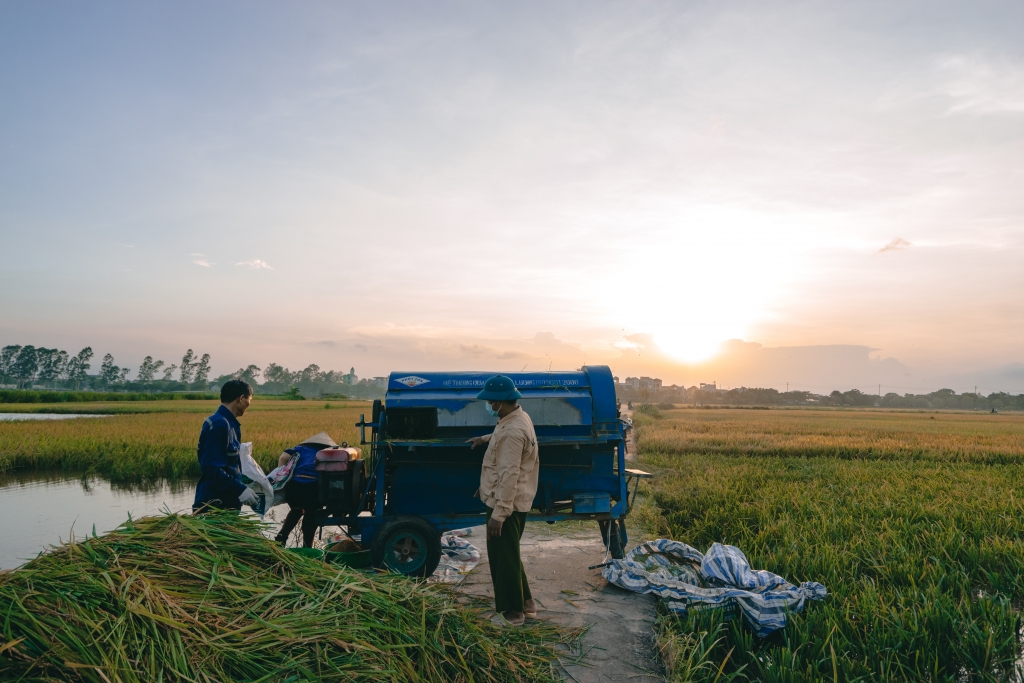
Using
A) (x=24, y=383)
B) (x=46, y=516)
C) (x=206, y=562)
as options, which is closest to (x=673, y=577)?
(x=206, y=562)

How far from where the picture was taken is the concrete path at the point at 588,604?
3.71 m

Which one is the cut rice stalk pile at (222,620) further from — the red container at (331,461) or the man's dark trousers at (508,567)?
the red container at (331,461)

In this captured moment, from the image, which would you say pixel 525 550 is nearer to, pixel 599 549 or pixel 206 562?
pixel 599 549

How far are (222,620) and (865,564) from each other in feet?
17.2

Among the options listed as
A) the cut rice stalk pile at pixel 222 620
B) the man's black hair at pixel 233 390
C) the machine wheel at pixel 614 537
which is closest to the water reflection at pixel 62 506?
the man's black hair at pixel 233 390

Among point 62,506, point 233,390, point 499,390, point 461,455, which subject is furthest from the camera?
point 62,506

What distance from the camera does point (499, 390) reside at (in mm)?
4293

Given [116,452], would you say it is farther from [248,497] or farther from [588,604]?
[588,604]

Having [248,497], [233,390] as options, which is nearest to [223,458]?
[248,497]

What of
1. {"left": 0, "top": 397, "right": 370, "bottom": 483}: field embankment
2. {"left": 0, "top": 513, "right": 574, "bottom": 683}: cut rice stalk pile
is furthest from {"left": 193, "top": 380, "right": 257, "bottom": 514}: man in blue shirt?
A: {"left": 0, "top": 397, "right": 370, "bottom": 483}: field embankment

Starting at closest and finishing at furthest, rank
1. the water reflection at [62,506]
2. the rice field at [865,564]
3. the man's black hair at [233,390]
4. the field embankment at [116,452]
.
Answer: the rice field at [865,564]
the man's black hair at [233,390]
the water reflection at [62,506]
the field embankment at [116,452]

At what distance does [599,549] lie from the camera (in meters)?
6.56

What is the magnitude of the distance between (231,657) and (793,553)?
Result: 465 centimetres

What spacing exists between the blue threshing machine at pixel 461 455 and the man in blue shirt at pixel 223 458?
3.50 feet
